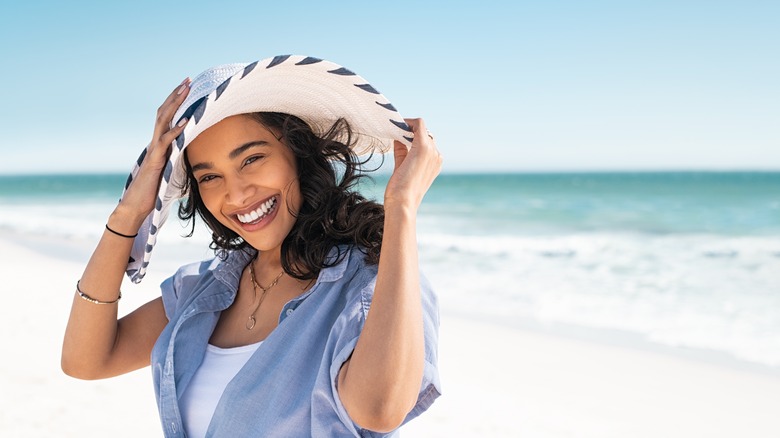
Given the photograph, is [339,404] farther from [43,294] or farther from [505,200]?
[505,200]

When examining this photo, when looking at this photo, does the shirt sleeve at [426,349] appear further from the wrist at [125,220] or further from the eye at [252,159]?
the wrist at [125,220]

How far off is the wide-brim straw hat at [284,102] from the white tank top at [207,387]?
409 mm

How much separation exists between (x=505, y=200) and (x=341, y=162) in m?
27.2

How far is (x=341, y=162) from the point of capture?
2121 mm

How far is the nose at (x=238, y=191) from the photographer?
1.90m

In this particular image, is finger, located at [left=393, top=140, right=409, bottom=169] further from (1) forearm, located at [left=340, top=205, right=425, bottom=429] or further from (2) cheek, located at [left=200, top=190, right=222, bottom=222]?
(2) cheek, located at [left=200, top=190, right=222, bottom=222]

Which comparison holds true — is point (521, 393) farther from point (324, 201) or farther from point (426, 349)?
point (426, 349)

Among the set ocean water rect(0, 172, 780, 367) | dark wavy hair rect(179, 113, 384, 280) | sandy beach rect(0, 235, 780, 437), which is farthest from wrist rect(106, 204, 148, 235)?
sandy beach rect(0, 235, 780, 437)

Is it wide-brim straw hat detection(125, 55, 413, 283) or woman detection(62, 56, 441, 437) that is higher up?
wide-brim straw hat detection(125, 55, 413, 283)

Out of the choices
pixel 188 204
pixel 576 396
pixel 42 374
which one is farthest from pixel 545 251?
pixel 188 204

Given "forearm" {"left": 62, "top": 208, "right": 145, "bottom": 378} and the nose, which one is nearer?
the nose

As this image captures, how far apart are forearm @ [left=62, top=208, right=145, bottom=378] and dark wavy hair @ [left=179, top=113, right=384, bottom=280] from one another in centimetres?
23

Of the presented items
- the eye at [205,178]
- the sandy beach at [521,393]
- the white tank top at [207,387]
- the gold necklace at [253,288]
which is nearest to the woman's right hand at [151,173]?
the eye at [205,178]

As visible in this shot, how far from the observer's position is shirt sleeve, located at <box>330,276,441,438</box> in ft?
5.07
